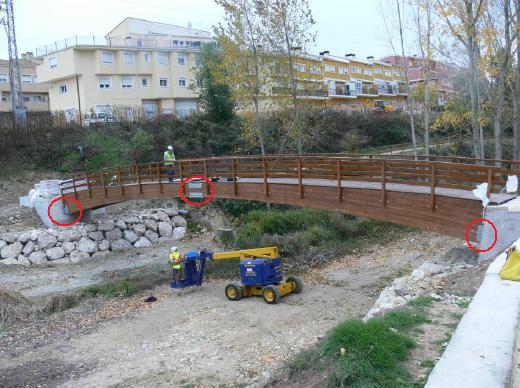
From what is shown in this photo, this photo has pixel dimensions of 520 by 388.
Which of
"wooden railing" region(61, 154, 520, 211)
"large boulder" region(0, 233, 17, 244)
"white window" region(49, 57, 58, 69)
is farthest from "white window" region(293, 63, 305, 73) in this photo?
"white window" region(49, 57, 58, 69)

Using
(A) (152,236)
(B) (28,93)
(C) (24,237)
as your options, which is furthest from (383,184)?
(B) (28,93)

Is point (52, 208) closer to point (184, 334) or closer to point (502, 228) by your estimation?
point (184, 334)

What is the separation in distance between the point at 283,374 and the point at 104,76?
4639cm

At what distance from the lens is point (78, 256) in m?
23.7

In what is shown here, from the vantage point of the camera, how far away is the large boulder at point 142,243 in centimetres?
2570

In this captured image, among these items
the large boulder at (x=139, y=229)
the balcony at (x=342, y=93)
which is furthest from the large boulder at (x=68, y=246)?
the balcony at (x=342, y=93)

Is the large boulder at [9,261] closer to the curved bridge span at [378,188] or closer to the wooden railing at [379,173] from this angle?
the wooden railing at [379,173]

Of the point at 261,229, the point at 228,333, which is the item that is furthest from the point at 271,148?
the point at 228,333

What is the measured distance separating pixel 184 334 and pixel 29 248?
1316 cm

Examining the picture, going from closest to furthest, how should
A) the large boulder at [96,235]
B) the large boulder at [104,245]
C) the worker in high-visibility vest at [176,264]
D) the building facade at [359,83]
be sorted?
the worker in high-visibility vest at [176,264] → the large boulder at [104,245] → the large boulder at [96,235] → the building facade at [359,83]

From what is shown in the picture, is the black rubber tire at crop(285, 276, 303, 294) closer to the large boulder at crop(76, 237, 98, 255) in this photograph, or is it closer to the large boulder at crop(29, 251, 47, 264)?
the large boulder at crop(76, 237, 98, 255)

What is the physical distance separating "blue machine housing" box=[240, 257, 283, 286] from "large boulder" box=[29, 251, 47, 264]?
38.0 ft

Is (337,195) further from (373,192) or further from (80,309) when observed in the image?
(80,309)

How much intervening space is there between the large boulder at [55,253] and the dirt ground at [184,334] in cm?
348
